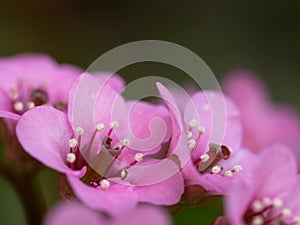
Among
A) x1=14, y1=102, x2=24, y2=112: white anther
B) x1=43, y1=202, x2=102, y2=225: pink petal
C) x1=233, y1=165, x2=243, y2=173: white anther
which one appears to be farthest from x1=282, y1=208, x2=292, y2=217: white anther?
x1=14, y1=102, x2=24, y2=112: white anther

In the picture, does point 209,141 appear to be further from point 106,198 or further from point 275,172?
point 106,198

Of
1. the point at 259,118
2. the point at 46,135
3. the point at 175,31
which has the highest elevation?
the point at 46,135

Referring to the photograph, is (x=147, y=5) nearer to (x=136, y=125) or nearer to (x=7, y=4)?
(x=7, y=4)

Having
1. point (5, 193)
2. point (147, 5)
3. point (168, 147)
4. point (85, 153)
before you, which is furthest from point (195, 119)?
point (147, 5)

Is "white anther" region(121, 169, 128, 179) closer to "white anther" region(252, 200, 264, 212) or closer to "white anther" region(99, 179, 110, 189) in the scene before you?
"white anther" region(99, 179, 110, 189)

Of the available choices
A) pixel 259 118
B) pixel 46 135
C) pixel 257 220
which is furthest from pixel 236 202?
pixel 259 118

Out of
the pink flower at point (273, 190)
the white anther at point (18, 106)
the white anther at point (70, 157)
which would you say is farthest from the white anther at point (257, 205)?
the white anther at point (18, 106)

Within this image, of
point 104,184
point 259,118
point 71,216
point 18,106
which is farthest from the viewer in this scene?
point 259,118

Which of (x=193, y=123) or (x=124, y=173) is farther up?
(x=193, y=123)
